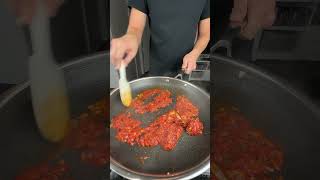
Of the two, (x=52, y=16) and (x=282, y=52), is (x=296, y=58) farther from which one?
(x=52, y=16)

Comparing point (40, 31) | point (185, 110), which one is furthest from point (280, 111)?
point (40, 31)

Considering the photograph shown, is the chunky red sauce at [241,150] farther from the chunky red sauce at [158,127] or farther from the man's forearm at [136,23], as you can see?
the man's forearm at [136,23]

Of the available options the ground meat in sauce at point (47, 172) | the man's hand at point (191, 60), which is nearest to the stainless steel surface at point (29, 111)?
the ground meat in sauce at point (47, 172)

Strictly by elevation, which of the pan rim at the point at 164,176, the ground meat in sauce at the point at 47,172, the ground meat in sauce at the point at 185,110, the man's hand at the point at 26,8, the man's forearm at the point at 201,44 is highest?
the man's hand at the point at 26,8

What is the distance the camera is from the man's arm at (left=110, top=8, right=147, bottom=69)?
41cm

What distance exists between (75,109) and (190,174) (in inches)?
8.4

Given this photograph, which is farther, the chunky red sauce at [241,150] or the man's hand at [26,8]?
the chunky red sauce at [241,150]

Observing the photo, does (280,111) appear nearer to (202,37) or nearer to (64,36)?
(202,37)

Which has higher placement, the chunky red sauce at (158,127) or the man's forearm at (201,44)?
the man's forearm at (201,44)

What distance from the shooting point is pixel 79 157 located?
1.51ft

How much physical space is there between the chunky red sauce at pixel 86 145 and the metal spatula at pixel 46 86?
0.07 feet

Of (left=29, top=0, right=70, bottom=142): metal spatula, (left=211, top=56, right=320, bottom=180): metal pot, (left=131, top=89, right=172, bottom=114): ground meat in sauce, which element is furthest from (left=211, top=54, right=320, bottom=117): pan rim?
(left=29, top=0, right=70, bottom=142): metal spatula

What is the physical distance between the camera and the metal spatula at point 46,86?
1.22 feet

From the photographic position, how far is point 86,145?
464 mm
